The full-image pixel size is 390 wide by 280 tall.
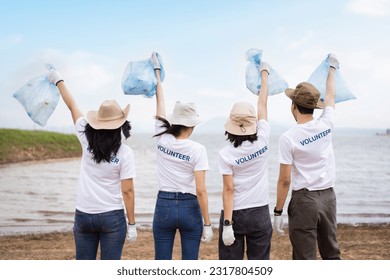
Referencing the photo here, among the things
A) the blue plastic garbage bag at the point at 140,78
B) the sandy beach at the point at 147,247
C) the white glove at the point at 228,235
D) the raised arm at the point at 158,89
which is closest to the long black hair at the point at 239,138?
the white glove at the point at 228,235

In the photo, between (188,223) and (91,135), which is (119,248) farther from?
(91,135)

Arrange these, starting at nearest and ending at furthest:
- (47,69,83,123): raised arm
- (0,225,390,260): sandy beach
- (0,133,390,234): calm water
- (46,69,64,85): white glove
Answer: (47,69,83,123): raised arm → (46,69,64,85): white glove → (0,225,390,260): sandy beach → (0,133,390,234): calm water

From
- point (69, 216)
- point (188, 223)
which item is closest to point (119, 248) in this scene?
point (188, 223)

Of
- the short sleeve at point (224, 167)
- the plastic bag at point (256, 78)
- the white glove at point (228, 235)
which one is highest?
the plastic bag at point (256, 78)

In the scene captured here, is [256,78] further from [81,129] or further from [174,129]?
[81,129]

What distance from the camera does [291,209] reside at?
375 centimetres

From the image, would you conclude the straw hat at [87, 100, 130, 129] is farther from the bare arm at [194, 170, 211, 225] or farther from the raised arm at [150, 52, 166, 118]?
the bare arm at [194, 170, 211, 225]

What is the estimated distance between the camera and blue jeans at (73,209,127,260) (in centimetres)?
335

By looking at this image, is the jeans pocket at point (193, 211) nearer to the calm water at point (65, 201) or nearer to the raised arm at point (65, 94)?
the raised arm at point (65, 94)

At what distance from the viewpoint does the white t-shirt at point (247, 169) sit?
346 centimetres

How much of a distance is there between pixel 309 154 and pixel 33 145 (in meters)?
33.9

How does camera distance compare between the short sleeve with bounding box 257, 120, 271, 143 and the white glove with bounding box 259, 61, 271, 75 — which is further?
the white glove with bounding box 259, 61, 271, 75

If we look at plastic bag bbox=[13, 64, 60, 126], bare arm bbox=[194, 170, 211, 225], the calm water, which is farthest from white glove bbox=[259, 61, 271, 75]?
the calm water
